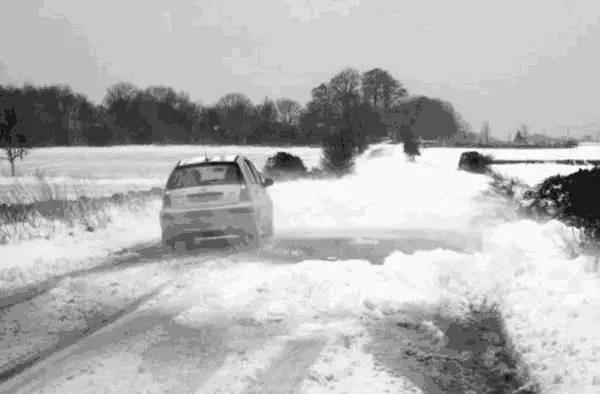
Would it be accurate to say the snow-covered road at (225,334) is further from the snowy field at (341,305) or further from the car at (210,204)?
the car at (210,204)

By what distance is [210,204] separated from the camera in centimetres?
1140

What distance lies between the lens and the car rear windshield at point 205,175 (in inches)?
460

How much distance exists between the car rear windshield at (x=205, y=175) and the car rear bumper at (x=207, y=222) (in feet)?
1.83

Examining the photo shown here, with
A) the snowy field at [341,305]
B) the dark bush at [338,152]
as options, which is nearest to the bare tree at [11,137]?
the dark bush at [338,152]

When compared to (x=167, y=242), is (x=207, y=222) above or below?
above

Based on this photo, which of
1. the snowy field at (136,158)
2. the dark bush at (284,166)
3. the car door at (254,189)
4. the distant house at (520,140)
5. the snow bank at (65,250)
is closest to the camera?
the snow bank at (65,250)

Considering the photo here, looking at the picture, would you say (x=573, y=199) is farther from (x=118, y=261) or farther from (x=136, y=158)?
(x=136, y=158)

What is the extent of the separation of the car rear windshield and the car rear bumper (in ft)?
1.83

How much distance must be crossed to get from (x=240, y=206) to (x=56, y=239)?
3.89 m

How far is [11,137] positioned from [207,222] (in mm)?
57017

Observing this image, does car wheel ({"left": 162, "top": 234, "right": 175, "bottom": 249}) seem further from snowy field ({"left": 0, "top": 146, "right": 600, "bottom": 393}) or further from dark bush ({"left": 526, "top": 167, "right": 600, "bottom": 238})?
dark bush ({"left": 526, "top": 167, "right": 600, "bottom": 238})

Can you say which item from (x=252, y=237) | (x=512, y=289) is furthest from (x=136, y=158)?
(x=512, y=289)

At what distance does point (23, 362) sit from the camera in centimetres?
526

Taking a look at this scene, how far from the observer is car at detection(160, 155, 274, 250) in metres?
11.3
